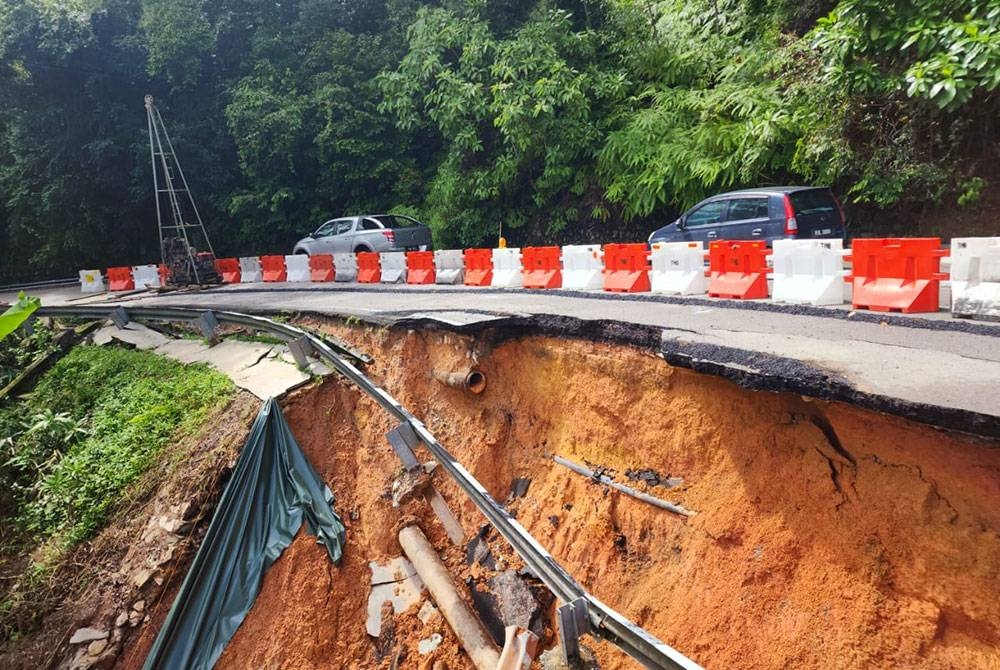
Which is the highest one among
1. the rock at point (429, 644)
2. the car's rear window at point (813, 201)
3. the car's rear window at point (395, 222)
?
the car's rear window at point (395, 222)

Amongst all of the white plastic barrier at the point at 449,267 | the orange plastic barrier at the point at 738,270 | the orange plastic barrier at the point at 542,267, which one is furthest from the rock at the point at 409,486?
the white plastic barrier at the point at 449,267

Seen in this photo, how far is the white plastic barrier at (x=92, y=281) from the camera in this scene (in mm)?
19547

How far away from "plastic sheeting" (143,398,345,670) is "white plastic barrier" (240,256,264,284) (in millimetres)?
10700

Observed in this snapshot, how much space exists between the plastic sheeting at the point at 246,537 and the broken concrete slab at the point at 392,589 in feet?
1.76

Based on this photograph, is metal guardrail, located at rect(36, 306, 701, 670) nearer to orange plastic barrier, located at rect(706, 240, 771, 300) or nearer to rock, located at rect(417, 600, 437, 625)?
rock, located at rect(417, 600, 437, 625)

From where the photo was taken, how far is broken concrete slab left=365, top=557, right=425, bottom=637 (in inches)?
245

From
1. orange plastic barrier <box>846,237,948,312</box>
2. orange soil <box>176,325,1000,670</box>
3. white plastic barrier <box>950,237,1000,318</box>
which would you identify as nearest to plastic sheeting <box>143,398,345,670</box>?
orange soil <box>176,325,1000,670</box>

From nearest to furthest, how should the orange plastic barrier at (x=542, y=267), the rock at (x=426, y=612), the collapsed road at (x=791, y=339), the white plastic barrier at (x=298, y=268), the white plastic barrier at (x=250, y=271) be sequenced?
the collapsed road at (x=791, y=339) < the rock at (x=426, y=612) < the orange plastic barrier at (x=542, y=267) < the white plastic barrier at (x=298, y=268) < the white plastic barrier at (x=250, y=271)

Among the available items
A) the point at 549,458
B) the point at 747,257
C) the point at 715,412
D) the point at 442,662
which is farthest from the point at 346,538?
the point at 747,257

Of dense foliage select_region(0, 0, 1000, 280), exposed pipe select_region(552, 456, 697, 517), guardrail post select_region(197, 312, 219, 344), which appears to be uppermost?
dense foliage select_region(0, 0, 1000, 280)

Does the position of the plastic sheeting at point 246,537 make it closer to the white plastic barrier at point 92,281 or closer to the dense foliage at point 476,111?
the dense foliage at point 476,111

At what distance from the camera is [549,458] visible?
255 inches

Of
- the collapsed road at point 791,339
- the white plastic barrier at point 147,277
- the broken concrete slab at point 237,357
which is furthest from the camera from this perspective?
the white plastic barrier at point 147,277

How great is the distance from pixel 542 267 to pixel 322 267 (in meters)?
7.23
